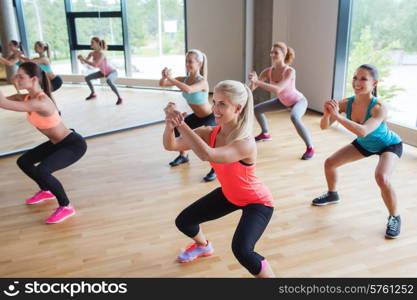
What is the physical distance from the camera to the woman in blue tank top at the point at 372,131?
8.05ft

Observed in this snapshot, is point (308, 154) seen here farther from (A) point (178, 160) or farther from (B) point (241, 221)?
(B) point (241, 221)

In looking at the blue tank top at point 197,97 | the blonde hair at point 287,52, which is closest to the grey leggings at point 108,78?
the blue tank top at point 197,97

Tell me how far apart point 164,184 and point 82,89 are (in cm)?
187

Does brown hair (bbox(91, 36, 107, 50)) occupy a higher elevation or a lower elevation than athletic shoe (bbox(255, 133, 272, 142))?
higher

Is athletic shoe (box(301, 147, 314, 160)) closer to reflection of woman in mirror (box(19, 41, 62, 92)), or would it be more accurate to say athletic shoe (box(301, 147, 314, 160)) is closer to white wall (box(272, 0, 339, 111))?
white wall (box(272, 0, 339, 111))

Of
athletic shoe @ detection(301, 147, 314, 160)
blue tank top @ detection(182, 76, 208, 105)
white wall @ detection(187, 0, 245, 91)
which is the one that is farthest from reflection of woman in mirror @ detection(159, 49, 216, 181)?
white wall @ detection(187, 0, 245, 91)

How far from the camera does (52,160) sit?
281cm

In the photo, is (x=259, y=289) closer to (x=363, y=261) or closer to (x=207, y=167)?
(x=363, y=261)

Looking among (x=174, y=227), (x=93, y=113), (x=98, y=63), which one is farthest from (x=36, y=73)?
(x=93, y=113)

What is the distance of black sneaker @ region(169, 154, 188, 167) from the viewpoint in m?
4.01

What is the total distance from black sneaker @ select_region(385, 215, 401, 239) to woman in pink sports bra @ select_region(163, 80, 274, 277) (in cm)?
111

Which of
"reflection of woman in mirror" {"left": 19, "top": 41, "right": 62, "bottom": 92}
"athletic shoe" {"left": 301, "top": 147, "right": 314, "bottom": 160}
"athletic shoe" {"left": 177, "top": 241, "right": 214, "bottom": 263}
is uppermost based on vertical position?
"reflection of woman in mirror" {"left": 19, "top": 41, "right": 62, "bottom": 92}

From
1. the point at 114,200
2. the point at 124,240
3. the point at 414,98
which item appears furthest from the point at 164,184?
the point at 414,98

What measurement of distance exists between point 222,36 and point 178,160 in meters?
3.06
